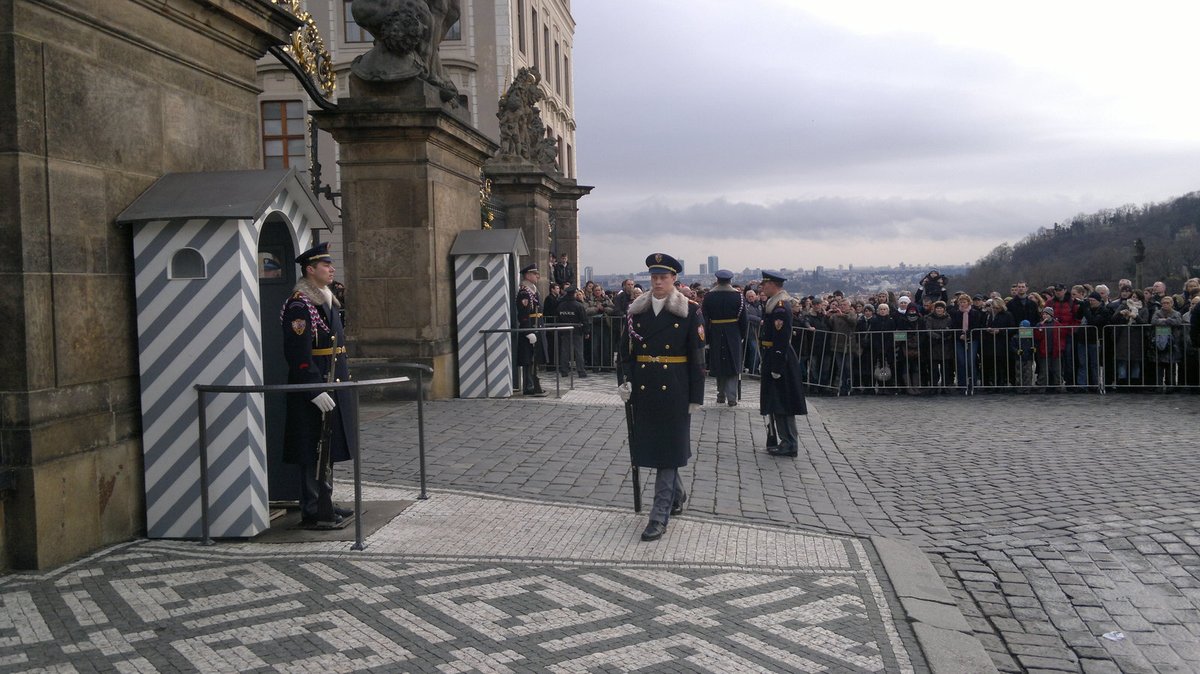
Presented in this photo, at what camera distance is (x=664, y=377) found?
7414 mm

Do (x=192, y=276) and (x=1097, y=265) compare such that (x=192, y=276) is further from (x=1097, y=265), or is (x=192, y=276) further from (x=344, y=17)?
(x=1097, y=265)

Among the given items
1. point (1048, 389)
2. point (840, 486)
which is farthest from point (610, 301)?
point (840, 486)

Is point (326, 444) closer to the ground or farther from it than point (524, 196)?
closer to the ground

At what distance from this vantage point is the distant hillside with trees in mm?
59625


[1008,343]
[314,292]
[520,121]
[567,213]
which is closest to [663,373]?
[314,292]

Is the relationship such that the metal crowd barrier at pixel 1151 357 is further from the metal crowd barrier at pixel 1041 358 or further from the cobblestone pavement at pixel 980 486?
the cobblestone pavement at pixel 980 486

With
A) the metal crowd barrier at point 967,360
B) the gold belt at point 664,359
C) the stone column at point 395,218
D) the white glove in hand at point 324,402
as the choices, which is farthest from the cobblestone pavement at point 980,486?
the metal crowd barrier at point 967,360

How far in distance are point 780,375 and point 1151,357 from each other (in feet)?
29.2

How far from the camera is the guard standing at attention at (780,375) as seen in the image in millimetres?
10672

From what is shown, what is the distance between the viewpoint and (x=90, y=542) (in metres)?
6.27

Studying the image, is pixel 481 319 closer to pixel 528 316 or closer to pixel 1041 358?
pixel 528 316

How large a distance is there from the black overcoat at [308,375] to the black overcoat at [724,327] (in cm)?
744

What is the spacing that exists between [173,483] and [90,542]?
0.63 meters

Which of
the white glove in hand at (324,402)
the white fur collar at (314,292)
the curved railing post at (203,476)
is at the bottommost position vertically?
the curved railing post at (203,476)
